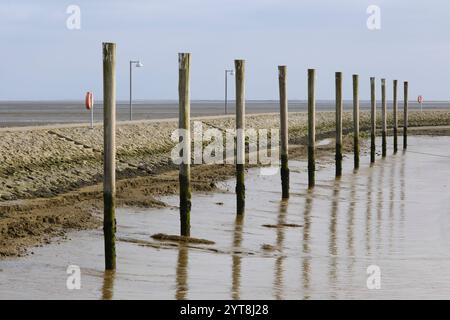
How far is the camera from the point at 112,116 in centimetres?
1599

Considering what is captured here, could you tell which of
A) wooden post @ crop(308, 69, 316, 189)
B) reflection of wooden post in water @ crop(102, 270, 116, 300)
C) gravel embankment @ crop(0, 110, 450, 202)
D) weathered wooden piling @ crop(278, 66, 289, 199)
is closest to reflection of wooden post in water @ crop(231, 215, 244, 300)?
reflection of wooden post in water @ crop(102, 270, 116, 300)

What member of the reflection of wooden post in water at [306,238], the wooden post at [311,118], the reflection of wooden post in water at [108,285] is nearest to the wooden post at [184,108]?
the reflection of wooden post in water at [306,238]

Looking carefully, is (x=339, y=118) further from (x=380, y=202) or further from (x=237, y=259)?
(x=237, y=259)

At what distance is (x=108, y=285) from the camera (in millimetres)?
14320

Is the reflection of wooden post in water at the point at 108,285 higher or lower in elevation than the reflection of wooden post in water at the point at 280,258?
higher

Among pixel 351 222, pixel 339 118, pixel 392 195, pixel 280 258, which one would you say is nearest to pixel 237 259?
pixel 280 258

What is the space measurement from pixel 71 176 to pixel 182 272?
1316 centimetres

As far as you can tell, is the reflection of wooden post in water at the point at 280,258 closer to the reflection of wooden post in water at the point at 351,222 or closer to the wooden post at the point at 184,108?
the reflection of wooden post in water at the point at 351,222

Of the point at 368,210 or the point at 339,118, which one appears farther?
the point at 339,118

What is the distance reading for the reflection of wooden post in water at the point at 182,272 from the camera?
1382 centimetres

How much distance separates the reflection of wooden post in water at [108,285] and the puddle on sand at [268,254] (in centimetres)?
3

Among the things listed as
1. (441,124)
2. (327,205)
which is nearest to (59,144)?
(327,205)

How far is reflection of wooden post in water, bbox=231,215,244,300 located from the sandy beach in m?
2.61
